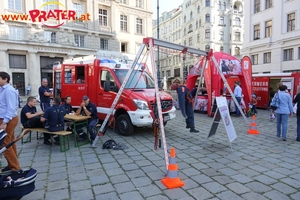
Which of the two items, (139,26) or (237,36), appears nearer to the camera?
(139,26)

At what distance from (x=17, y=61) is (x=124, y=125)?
2376 centimetres

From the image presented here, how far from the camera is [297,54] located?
23.6m

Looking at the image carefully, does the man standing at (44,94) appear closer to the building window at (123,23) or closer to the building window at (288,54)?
the building window at (123,23)

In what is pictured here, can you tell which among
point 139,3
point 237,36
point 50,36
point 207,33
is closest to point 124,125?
point 50,36

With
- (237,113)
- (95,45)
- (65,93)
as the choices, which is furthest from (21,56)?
(237,113)

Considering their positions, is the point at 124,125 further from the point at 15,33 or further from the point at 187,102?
the point at 15,33

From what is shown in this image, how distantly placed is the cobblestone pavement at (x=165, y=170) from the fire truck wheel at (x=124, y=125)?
382mm

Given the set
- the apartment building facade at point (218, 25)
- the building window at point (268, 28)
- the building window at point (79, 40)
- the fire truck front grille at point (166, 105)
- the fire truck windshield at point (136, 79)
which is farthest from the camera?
the apartment building facade at point (218, 25)

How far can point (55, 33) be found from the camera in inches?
1056

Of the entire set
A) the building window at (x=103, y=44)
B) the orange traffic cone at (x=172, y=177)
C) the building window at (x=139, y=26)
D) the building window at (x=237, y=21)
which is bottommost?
the orange traffic cone at (x=172, y=177)

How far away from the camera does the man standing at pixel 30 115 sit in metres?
5.80

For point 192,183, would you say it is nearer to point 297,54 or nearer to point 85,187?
point 85,187

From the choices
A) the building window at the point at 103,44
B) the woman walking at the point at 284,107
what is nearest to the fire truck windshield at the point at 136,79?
the woman walking at the point at 284,107

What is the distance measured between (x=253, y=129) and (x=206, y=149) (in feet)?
9.34
